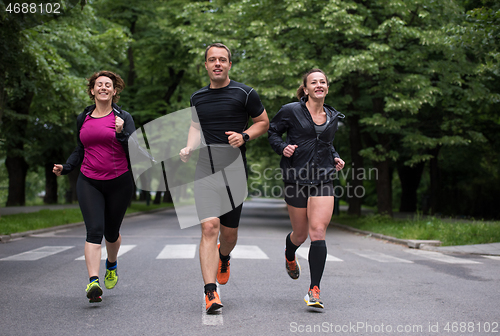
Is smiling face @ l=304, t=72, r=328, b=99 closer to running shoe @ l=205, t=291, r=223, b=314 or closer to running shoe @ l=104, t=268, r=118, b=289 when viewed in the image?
running shoe @ l=205, t=291, r=223, b=314

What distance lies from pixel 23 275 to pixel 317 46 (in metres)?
12.7

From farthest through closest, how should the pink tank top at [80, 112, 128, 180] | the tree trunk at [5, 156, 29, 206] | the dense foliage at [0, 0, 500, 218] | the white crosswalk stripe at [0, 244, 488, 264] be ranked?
the tree trunk at [5, 156, 29, 206] < the dense foliage at [0, 0, 500, 218] < the white crosswalk stripe at [0, 244, 488, 264] < the pink tank top at [80, 112, 128, 180]

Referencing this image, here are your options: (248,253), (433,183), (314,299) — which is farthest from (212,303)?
(433,183)

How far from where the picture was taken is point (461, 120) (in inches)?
663

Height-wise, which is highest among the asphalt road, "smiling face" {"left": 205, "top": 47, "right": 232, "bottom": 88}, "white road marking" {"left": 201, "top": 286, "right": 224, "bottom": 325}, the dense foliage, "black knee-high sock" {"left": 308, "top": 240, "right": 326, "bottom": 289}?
the dense foliage

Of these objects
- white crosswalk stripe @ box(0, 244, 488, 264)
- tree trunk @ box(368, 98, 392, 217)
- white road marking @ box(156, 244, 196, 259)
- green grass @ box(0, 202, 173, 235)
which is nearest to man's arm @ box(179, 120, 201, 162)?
white crosswalk stripe @ box(0, 244, 488, 264)

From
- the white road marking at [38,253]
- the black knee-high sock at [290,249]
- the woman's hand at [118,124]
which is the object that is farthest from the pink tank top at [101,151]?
the white road marking at [38,253]

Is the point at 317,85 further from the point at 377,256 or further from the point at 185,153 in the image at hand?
the point at 377,256

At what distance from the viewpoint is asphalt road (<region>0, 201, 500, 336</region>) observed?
4.11 meters

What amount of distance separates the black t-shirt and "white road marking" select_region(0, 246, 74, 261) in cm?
515

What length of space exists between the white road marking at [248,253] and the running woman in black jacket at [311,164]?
4.11 metres

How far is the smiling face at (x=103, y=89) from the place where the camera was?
488 cm

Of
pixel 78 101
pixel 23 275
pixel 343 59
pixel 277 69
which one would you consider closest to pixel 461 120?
pixel 343 59

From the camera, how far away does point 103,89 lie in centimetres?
489
